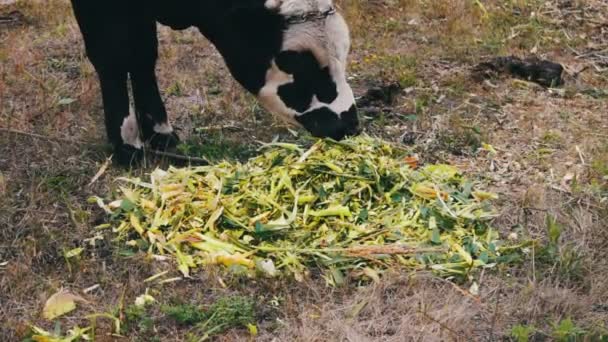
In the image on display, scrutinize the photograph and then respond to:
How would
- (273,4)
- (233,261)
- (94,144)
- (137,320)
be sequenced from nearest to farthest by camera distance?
(137,320) < (233,261) < (273,4) < (94,144)

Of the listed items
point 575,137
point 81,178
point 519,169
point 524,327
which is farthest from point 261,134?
point 524,327

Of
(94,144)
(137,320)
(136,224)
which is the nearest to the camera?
(137,320)

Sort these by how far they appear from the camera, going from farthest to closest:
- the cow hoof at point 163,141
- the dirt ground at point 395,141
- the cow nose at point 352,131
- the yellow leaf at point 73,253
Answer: the cow hoof at point 163,141 → the cow nose at point 352,131 → the yellow leaf at point 73,253 → the dirt ground at point 395,141

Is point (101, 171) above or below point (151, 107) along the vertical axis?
below

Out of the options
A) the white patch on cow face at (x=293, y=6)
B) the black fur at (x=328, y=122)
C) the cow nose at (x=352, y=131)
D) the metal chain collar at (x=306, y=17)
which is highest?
the white patch on cow face at (x=293, y=6)

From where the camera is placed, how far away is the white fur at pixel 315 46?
412 centimetres

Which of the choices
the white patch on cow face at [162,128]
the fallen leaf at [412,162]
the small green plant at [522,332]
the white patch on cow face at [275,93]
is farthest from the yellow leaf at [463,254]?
the white patch on cow face at [162,128]

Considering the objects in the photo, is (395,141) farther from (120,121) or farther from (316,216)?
(120,121)

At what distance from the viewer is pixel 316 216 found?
3936 millimetres

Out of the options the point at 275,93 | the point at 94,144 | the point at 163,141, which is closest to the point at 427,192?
the point at 275,93

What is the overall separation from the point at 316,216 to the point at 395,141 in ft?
4.45

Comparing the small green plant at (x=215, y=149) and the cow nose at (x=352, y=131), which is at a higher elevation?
the cow nose at (x=352, y=131)

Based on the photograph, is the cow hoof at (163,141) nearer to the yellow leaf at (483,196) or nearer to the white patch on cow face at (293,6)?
the white patch on cow face at (293,6)

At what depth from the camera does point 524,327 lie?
321 centimetres
